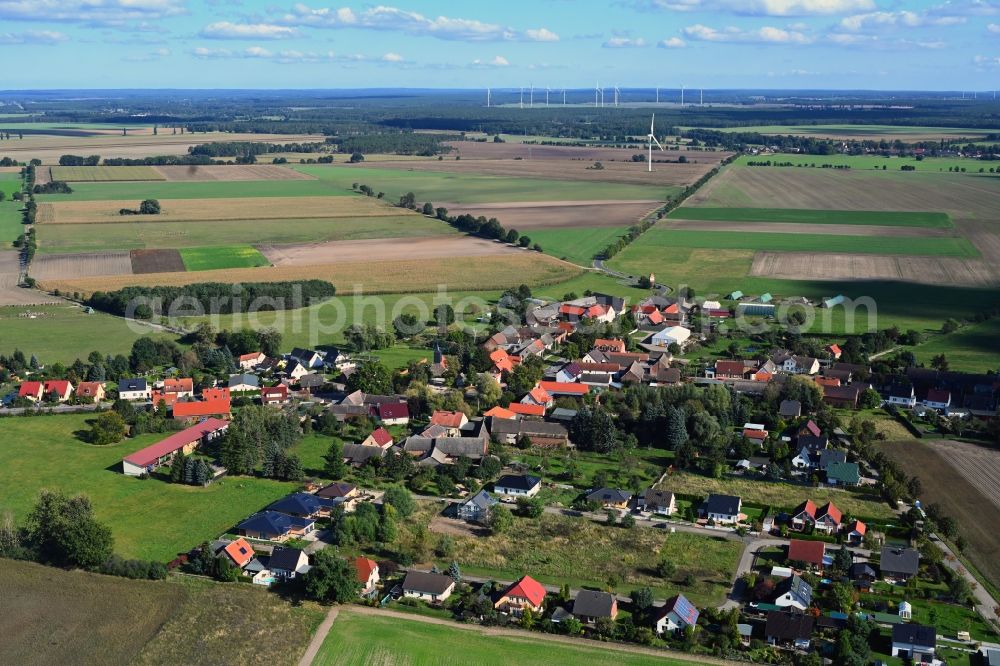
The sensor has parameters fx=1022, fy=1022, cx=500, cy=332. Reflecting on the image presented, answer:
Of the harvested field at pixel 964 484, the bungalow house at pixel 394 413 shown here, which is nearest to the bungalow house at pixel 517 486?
the bungalow house at pixel 394 413

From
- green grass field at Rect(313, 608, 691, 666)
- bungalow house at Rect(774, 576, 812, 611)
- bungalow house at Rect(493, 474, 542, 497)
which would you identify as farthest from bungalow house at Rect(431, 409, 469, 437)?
bungalow house at Rect(774, 576, 812, 611)

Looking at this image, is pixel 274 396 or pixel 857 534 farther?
pixel 274 396

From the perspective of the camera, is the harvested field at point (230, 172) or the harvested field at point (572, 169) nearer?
the harvested field at point (230, 172)

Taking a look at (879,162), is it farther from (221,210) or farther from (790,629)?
(790,629)

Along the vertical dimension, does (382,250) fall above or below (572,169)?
below

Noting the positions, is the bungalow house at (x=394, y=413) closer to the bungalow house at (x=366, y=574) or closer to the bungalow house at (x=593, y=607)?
the bungalow house at (x=366, y=574)

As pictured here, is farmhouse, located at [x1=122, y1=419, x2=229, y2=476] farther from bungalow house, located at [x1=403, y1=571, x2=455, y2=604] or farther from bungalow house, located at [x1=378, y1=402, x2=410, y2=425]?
bungalow house, located at [x1=403, y1=571, x2=455, y2=604]

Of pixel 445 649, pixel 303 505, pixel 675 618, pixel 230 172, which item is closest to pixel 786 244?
pixel 303 505
